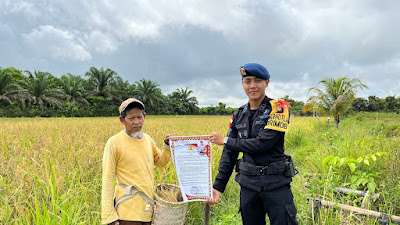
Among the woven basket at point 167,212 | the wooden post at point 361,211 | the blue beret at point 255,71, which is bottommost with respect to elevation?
the wooden post at point 361,211

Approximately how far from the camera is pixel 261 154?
1775 mm

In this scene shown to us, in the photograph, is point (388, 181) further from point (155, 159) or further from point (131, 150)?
point (131, 150)

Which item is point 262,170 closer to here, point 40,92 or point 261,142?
point 261,142

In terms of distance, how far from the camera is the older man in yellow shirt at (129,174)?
1.62 metres

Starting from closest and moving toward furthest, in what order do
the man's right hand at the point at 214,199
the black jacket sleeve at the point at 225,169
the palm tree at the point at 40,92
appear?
1. the man's right hand at the point at 214,199
2. the black jacket sleeve at the point at 225,169
3. the palm tree at the point at 40,92

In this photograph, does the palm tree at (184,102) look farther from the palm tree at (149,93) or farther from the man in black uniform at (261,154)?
the man in black uniform at (261,154)

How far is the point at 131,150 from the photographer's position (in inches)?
67.6

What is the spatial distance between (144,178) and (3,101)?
29.3m

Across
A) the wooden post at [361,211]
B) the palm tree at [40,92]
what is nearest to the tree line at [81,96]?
the palm tree at [40,92]

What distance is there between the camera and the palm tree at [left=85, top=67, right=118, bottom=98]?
107 ft

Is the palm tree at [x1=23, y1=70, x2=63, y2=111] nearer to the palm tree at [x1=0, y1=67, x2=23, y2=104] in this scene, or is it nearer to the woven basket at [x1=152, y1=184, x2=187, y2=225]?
the palm tree at [x1=0, y1=67, x2=23, y2=104]

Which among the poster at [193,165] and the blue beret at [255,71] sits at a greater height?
the blue beret at [255,71]

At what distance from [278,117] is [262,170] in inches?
15.7

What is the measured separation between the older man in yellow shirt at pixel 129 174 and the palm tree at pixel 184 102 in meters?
42.3
